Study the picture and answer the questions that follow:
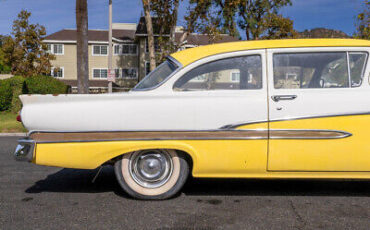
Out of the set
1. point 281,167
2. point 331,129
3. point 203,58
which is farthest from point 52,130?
point 331,129

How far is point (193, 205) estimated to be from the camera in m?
3.77

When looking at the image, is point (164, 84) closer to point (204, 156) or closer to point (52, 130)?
point (204, 156)

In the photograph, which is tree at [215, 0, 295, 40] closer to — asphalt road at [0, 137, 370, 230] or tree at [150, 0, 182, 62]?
tree at [150, 0, 182, 62]

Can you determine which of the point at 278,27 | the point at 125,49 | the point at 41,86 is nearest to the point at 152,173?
the point at 41,86

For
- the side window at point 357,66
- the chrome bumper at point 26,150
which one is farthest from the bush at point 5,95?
the side window at point 357,66

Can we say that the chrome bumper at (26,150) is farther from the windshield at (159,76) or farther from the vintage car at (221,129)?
the windshield at (159,76)

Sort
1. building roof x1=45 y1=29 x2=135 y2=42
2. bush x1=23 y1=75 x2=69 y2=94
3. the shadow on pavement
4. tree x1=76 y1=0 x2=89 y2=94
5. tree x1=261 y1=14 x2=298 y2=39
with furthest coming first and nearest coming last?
building roof x1=45 y1=29 x2=135 y2=42 < tree x1=261 y1=14 x2=298 y2=39 < bush x1=23 y1=75 x2=69 y2=94 < tree x1=76 y1=0 x2=89 y2=94 < the shadow on pavement

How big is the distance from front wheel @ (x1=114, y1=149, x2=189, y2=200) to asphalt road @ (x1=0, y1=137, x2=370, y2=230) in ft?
0.40

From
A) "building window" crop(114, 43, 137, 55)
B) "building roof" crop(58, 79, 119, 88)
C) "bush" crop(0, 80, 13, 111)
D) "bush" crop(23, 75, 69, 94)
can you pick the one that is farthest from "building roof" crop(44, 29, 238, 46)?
"bush" crop(0, 80, 13, 111)

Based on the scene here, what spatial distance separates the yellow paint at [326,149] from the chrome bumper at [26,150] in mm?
2498

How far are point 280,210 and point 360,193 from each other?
4.20 ft

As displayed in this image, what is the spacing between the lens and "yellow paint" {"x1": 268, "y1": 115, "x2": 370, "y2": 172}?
12.2 feet

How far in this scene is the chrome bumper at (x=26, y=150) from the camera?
12.4 ft

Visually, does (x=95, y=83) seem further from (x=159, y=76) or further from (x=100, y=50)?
(x=159, y=76)
